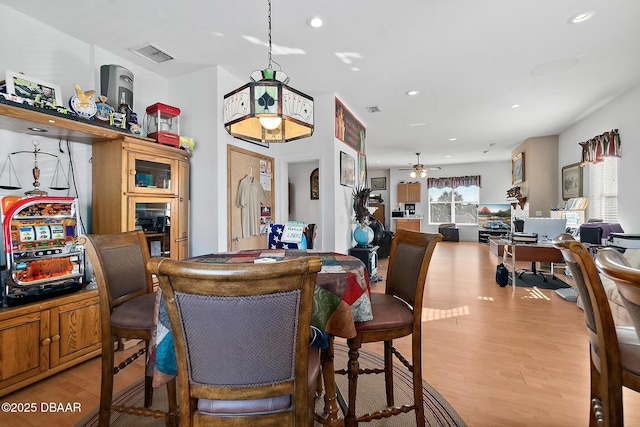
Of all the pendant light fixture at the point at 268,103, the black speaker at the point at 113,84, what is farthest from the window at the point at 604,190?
the black speaker at the point at 113,84

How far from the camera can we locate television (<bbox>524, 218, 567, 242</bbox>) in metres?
4.61

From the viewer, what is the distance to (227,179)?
334 cm

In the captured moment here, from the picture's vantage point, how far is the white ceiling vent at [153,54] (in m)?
2.89

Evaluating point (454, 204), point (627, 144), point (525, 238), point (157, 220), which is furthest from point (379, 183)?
point (157, 220)

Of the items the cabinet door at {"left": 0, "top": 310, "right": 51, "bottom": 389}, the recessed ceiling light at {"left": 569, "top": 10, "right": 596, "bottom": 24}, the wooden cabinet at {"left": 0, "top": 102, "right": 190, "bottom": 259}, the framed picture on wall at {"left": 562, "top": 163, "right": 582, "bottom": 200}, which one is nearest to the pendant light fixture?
the wooden cabinet at {"left": 0, "top": 102, "right": 190, "bottom": 259}

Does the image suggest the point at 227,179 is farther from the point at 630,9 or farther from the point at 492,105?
the point at 492,105

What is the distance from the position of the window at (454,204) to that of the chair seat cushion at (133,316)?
11085mm

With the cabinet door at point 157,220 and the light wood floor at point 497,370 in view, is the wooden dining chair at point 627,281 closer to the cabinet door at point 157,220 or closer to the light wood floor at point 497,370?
the light wood floor at point 497,370

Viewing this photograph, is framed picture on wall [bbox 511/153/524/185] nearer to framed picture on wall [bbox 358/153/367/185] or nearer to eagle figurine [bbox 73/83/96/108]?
framed picture on wall [bbox 358/153/367/185]

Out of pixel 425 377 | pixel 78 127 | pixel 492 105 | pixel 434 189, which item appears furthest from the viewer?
pixel 434 189

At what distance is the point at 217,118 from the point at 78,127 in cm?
127

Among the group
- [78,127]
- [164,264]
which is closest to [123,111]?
[78,127]

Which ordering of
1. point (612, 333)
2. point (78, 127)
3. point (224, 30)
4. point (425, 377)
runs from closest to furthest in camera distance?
point (612, 333), point (425, 377), point (78, 127), point (224, 30)

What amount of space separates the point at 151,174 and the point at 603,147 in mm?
6036
